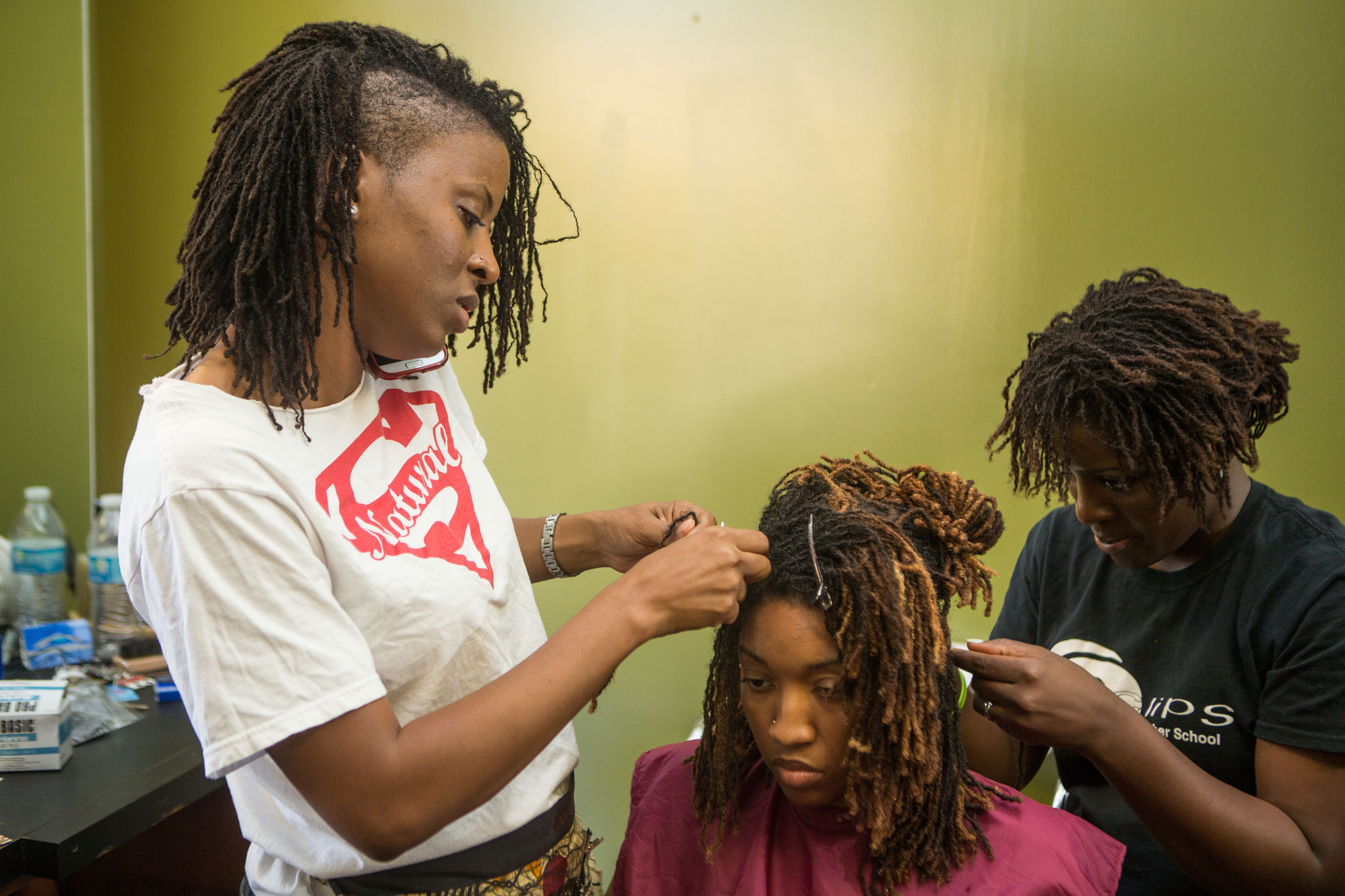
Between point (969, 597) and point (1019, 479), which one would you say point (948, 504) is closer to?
point (969, 597)

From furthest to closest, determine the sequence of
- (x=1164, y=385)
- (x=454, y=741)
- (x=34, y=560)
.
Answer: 1. (x=34, y=560)
2. (x=1164, y=385)
3. (x=454, y=741)

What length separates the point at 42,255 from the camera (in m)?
2.30

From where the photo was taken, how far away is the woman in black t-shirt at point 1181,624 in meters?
1.03

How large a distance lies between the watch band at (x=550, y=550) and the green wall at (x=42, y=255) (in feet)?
5.69

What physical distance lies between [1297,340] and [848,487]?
1090 millimetres

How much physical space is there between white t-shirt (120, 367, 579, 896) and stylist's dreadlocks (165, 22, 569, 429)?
8cm

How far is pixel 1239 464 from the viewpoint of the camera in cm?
123

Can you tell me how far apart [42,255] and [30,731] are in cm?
144

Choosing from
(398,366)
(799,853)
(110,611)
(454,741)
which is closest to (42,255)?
(110,611)

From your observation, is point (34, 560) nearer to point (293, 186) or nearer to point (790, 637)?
point (293, 186)

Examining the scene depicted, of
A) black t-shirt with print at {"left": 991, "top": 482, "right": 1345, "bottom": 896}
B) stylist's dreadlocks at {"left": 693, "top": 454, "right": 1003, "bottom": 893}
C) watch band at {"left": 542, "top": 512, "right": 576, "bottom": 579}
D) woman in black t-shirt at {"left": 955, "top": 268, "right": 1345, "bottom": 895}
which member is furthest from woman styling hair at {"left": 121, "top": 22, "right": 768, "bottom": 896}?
black t-shirt with print at {"left": 991, "top": 482, "right": 1345, "bottom": 896}

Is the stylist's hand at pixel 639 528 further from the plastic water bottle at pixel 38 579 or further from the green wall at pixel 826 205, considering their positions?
the plastic water bottle at pixel 38 579

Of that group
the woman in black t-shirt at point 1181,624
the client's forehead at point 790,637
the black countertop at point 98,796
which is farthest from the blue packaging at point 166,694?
the woman in black t-shirt at point 1181,624

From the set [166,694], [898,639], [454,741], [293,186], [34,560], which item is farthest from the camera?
[34,560]
